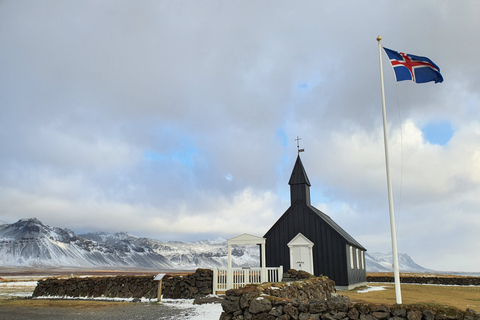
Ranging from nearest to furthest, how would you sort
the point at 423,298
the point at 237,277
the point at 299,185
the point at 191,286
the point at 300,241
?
the point at 237,277, the point at 191,286, the point at 423,298, the point at 300,241, the point at 299,185

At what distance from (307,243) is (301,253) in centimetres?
85

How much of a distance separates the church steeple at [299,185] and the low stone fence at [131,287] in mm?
10774

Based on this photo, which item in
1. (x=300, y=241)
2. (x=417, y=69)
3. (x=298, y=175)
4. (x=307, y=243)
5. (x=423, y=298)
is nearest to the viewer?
(x=417, y=69)

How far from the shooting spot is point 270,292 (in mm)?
10664

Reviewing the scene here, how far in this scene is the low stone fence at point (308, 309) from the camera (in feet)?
25.4

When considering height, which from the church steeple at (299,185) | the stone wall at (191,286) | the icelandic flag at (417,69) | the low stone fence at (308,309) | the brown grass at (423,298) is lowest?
the brown grass at (423,298)

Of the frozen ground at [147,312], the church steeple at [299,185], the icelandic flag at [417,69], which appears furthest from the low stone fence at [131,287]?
the icelandic flag at [417,69]

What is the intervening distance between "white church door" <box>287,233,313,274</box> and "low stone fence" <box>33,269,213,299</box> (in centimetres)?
860

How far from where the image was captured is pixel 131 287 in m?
20.5

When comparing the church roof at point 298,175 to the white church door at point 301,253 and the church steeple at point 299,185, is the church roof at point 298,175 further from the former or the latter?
the white church door at point 301,253

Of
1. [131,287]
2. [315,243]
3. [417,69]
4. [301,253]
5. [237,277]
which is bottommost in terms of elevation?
[131,287]

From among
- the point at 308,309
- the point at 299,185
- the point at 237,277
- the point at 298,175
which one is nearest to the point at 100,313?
the point at 237,277

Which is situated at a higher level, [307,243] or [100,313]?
[307,243]

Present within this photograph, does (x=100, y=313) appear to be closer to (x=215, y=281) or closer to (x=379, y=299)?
(x=215, y=281)
